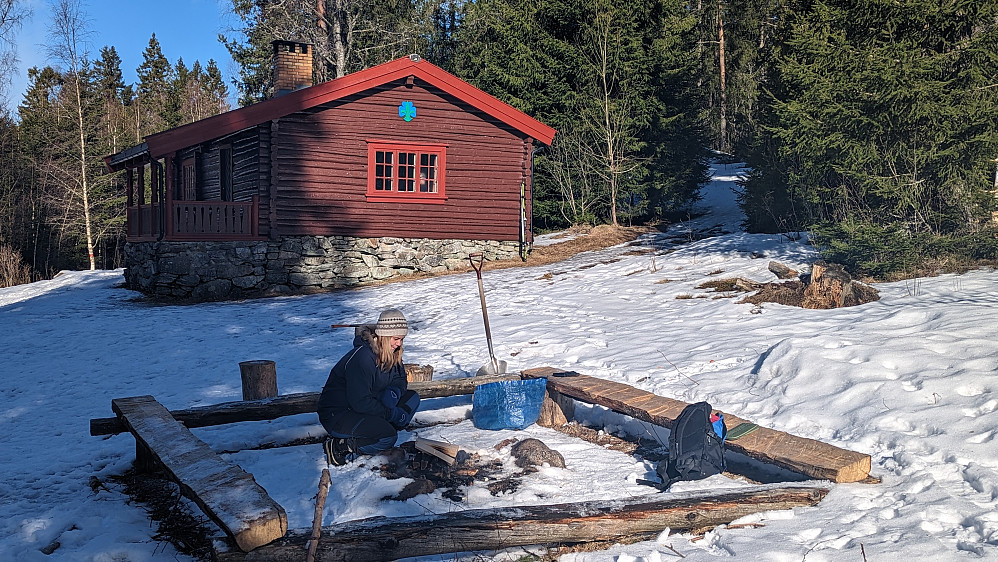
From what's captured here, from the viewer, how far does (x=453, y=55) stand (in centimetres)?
3400

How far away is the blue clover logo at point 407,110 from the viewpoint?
57.0 feet

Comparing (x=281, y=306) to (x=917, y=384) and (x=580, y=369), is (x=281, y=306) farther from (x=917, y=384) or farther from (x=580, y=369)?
(x=917, y=384)

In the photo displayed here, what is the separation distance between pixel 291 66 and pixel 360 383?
16.3 meters

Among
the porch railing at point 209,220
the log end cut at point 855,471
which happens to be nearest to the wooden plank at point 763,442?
the log end cut at point 855,471

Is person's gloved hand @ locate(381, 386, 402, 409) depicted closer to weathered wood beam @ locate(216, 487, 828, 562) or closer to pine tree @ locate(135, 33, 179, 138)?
weathered wood beam @ locate(216, 487, 828, 562)

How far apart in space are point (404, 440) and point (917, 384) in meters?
4.34

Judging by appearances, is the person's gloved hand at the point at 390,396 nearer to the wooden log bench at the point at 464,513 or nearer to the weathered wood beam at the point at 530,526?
the wooden log bench at the point at 464,513

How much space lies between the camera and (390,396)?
594cm

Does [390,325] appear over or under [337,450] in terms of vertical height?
over

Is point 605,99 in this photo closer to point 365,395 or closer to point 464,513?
point 365,395

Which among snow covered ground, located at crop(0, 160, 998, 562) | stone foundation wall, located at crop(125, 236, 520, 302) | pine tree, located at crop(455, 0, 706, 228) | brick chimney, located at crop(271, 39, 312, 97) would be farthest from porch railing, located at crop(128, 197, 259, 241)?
pine tree, located at crop(455, 0, 706, 228)

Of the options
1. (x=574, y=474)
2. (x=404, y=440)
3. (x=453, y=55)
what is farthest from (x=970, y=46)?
(x=453, y=55)

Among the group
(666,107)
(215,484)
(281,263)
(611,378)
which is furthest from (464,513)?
(666,107)

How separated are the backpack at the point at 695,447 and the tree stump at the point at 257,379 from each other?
3.68 meters
